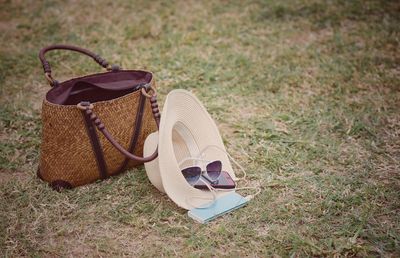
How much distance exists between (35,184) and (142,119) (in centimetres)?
67

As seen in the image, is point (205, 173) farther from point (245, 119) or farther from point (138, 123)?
point (245, 119)

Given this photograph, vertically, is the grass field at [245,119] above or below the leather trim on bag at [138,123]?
below

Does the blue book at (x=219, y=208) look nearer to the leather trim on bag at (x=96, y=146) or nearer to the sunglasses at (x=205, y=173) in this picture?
the sunglasses at (x=205, y=173)

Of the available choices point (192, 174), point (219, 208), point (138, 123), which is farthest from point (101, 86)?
point (219, 208)

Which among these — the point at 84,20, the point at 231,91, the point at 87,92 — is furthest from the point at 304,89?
the point at 84,20

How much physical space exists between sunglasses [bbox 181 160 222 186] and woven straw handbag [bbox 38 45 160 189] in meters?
0.22

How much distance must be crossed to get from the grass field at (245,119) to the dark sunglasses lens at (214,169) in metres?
0.24

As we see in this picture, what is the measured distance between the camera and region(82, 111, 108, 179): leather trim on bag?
2.40 meters

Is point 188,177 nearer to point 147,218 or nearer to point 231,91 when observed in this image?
point 147,218

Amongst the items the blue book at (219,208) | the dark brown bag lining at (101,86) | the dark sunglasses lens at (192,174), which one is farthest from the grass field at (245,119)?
the dark brown bag lining at (101,86)

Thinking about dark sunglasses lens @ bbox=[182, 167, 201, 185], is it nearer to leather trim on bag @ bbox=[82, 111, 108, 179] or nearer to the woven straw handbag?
the woven straw handbag

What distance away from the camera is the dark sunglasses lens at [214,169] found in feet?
8.14

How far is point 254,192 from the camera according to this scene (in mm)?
2531

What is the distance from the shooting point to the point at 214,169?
8.18 feet
